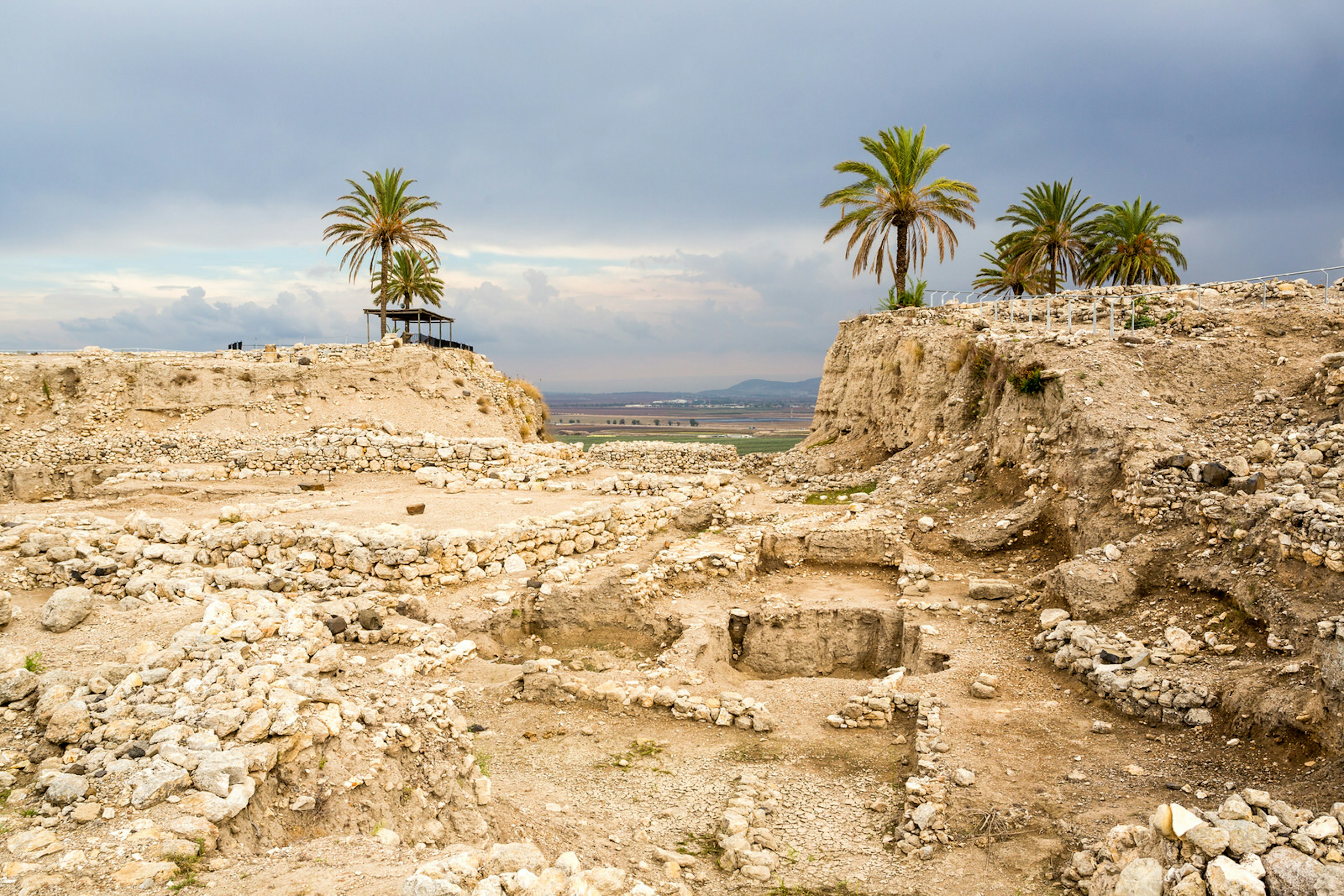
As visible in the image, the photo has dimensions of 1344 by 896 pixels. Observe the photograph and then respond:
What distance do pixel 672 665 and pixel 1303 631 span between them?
7.80 m

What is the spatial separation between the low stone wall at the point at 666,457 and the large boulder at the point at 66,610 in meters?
21.7

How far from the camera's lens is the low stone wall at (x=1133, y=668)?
8156mm

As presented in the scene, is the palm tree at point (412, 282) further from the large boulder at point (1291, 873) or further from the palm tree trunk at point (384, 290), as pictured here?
the large boulder at point (1291, 873)

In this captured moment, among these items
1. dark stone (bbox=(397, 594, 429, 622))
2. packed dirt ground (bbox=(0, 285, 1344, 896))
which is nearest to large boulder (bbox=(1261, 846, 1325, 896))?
packed dirt ground (bbox=(0, 285, 1344, 896))

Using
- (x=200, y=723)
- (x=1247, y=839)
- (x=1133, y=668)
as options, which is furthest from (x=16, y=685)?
(x=1133, y=668)

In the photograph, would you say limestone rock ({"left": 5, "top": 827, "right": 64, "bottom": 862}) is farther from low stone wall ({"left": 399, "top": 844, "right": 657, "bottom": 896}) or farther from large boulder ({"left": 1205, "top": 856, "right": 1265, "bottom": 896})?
large boulder ({"left": 1205, "top": 856, "right": 1265, "bottom": 896})

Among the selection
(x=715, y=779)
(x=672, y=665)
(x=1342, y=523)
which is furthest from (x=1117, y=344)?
(x=715, y=779)

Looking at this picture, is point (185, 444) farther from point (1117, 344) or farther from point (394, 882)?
point (1117, 344)

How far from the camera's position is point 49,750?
592 centimetres

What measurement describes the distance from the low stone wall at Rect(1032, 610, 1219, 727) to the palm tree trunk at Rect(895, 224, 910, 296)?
16.9 meters

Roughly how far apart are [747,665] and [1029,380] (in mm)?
9424

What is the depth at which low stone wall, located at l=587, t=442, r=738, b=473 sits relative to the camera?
30500 millimetres

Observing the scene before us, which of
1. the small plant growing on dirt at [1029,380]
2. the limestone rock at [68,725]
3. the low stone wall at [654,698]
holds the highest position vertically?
the small plant growing on dirt at [1029,380]

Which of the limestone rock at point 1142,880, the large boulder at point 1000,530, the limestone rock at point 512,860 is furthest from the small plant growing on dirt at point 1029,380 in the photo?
the limestone rock at point 512,860
